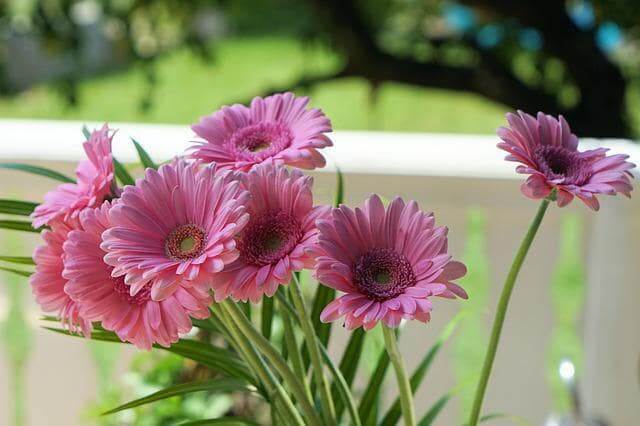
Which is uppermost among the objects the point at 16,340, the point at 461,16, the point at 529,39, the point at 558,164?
the point at 461,16

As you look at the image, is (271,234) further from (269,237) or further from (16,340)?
(16,340)

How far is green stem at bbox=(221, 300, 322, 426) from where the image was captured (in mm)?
562

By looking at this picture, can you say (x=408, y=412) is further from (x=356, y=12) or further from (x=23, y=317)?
(x=356, y=12)

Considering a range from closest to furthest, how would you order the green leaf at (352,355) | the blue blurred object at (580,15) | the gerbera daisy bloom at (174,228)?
the gerbera daisy bloom at (174,228) < the green leaf at (352,355) < the blue blurred object at (580,15)

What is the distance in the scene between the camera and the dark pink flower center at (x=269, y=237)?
54 centimetres

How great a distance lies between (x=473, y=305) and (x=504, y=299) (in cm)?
66

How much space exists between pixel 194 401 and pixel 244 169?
720 millimetres

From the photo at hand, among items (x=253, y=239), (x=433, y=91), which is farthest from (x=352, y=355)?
(x=433, y=91)

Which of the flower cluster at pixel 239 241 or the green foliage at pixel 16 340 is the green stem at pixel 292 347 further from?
the green foliage at pixel 16 340

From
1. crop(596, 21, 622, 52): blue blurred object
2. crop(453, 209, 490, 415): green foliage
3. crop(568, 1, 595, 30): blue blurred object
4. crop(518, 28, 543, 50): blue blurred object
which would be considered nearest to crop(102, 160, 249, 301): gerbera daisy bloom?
crop(453, 209, 490, 415): green foliage

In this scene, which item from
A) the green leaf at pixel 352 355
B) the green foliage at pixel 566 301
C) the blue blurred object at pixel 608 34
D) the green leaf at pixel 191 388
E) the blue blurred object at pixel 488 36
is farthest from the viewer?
the blue blurred object at pixel 488 36

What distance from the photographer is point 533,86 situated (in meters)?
2.89

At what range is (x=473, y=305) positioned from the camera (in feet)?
4.12

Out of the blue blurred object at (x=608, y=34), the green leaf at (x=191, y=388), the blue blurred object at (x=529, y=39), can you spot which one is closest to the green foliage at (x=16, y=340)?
the green leaf at (x=191, y=388)
